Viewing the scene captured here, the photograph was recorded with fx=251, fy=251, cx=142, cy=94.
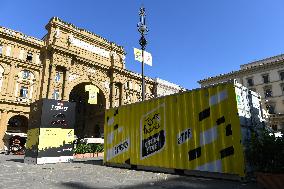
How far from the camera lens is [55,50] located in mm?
40062

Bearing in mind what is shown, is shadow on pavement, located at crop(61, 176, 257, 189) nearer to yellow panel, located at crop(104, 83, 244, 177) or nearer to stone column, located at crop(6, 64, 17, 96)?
yellow panel, located at crop(104, 83, 244, 177)

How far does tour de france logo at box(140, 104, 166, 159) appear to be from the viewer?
12.2m

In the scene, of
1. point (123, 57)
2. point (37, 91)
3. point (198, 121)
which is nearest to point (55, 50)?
point (37, 91)

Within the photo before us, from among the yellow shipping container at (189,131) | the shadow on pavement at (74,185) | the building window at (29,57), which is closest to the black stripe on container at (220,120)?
the yellow shipping container at (189,131)

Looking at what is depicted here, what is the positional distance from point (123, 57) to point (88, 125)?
51.6 ft

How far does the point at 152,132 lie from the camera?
1271cm

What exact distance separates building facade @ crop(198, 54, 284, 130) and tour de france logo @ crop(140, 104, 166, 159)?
4213 cm

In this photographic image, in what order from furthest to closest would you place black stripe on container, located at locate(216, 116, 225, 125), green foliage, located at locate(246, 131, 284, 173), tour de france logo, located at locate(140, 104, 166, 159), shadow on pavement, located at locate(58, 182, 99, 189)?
1. tour de france logo, located at locate(140, 104, 166, 159)
2. black stripe on container, located at locate(216, 116, 225, 125)
3. shadow on pavement, located at locate(58, 182, 99, 189)
4. green foliage, located at locate(246, 131, 284, 173)

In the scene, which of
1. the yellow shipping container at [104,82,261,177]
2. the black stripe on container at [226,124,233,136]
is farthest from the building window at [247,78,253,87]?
the black stripe on container at [226,124,233,136]

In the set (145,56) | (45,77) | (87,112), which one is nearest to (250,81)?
(87,112)

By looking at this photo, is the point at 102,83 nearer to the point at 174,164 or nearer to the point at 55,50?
the point at 55,50

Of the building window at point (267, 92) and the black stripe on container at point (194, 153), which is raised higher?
the building window at point (267, 92)

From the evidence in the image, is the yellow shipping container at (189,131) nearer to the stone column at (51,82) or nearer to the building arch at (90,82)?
the stone column at (51,82)

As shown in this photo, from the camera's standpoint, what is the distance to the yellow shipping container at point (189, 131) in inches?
375
